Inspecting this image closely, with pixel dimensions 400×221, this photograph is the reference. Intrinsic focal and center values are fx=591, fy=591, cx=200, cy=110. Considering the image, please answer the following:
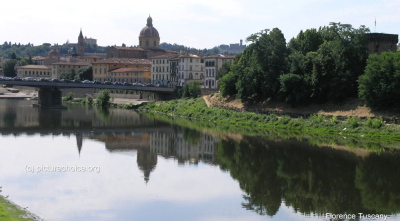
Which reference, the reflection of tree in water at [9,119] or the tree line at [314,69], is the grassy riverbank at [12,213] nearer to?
the reflection of tree in water at [9,119]

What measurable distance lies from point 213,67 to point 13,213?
75.9 metres

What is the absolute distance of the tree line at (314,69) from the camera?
55231mm

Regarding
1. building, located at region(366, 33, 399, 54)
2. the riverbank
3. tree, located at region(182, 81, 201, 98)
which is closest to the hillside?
tree, located at region(182, 81, 201, 98)

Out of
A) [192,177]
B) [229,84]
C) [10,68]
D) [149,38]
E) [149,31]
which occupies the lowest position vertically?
[192,177]

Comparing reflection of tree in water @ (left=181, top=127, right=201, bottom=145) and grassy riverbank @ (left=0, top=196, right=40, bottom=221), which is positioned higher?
reflection of tree in water @ (left=181, top=127, right=201, bottom=145)

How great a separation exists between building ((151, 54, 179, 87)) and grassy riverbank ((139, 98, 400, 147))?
2864cm

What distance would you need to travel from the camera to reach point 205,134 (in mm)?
54750

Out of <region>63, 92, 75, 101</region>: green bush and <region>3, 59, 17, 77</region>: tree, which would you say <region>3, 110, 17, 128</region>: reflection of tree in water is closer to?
<region>63, 92, 75, 101</region>: green bush

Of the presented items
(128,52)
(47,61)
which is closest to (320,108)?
(128,52)

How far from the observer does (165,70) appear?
11106 centimetres

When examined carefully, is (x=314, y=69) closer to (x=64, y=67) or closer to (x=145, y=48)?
(x=64, y=67)

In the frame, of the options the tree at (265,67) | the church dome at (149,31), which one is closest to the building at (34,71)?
the church dome at (149,31)

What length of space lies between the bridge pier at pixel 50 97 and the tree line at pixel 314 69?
96.6 feet

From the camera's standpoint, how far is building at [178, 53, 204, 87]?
104 m
